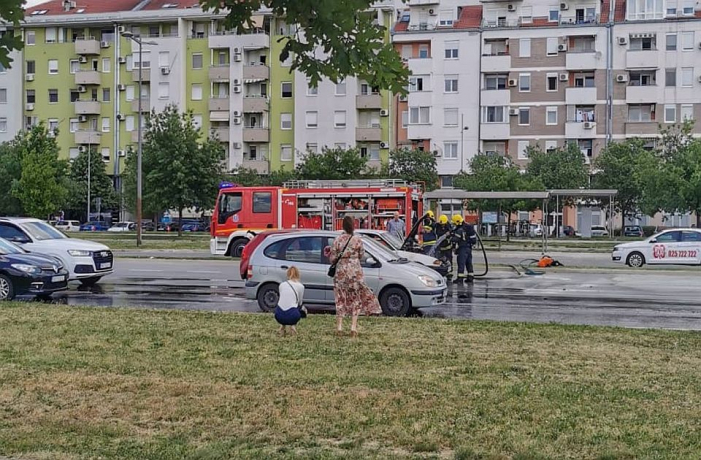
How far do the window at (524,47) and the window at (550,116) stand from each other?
15.9 ft

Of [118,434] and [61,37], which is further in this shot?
[61,37]

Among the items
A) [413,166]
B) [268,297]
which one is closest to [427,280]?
[268,297]

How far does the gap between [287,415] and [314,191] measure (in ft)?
79.6

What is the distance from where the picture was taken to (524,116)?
70.6 meters

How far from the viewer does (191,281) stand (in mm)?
22562

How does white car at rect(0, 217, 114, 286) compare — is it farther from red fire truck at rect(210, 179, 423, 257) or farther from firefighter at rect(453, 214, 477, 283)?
red fire truck at rect(210, 179, 423, 257)

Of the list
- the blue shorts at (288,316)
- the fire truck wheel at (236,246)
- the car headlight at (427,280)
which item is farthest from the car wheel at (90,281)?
the blue shorts at (288,316)

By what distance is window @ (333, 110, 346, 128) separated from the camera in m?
73.5

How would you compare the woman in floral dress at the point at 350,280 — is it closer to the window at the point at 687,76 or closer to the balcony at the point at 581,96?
the balcony at the point at 581,96

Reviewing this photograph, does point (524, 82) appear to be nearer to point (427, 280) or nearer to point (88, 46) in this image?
point (88, 46)

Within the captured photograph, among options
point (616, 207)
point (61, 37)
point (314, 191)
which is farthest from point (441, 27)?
point (314, 191)

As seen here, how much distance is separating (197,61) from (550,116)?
3174cm

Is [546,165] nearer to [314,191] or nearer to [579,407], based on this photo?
[314,191]

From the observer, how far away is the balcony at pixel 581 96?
6854 centimetres
